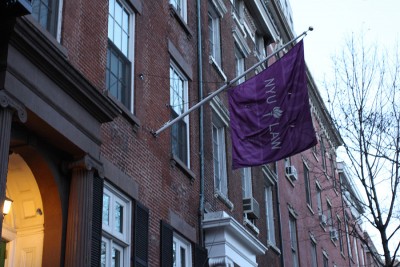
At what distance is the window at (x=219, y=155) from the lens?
1886 centimetres

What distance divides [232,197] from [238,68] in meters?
5.66

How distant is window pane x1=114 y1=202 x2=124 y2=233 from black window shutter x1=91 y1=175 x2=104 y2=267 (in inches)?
42.2

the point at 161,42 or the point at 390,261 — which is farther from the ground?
the point at 161,42

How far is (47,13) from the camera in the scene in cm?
1166

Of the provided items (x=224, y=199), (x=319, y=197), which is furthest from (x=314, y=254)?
(x=224, y=199)

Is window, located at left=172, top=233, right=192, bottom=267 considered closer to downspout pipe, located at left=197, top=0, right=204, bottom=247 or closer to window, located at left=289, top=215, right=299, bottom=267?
downspout pipe, located at left=197, top=0, right=204, bottom=247

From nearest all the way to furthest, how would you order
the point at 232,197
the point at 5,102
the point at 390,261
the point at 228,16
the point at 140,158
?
the point at 5,102 < the point at 140,158 < the point at 390,261 < the point at 232,197 < the point at 228,16

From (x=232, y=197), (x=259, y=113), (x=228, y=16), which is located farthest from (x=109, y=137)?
(x=228, y=16)

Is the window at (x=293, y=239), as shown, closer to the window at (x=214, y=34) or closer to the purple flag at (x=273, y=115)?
the window at (x=214, y=34)

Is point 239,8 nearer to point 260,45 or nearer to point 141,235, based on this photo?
point 260,45

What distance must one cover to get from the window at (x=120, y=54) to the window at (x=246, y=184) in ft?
25.5

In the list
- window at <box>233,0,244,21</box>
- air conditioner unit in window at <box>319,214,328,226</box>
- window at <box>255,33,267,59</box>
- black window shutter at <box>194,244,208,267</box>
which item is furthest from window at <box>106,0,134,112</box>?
air conditioner unit in window at <box>319,214,328,226</box>

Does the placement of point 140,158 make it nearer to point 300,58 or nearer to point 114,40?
point 114,40

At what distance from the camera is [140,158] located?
1369 cm
